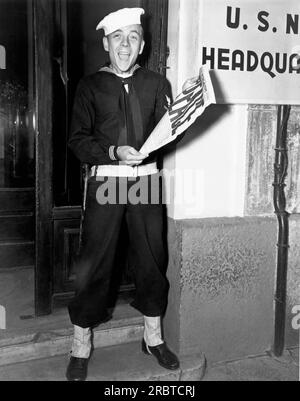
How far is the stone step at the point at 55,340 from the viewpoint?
11.0 feet

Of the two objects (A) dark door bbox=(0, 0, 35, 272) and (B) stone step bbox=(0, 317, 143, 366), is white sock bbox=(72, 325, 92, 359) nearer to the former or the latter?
(B) stone step bbox=(0, 317, 143, 366)

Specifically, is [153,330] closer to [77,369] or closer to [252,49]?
[77,369]

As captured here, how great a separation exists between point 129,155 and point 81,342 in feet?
4.52

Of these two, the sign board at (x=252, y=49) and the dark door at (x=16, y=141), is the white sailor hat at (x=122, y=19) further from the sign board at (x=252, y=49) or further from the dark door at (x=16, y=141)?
the dark door at (x=16, y=141)

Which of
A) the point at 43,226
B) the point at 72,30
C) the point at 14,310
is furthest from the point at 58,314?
the point at 72,30

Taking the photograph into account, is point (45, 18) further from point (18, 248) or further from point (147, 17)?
point (18, 248)

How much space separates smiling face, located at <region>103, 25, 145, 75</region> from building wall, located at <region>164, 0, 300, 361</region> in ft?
1.49

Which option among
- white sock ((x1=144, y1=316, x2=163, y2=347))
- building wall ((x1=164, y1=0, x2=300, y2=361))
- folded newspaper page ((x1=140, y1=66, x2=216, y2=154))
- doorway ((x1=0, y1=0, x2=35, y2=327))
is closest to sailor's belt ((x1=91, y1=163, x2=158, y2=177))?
folded newspaper page ((x1=140, y1=66, x2=216, y2=154))

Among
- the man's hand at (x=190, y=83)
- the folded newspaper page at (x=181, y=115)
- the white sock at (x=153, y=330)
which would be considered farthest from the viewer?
the white sock at (x=153, y=330)

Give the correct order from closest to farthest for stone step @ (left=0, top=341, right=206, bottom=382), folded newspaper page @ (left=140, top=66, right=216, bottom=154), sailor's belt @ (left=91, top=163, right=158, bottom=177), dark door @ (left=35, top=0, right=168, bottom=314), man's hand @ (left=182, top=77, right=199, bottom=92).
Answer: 1. folded newspaper page @ (left=140, top=66, right=216, bottom=154)
2. man's hand @ (left=182, top=77, right=199, bottom=92)
3. sailor's belt @ (left=91, top=163, right=158, bottom=177)
4. stone step @ (left=0, top=341, right=206, bottom=382)
5. dark door @ (left=35, top=0, right=168, bottom=314)

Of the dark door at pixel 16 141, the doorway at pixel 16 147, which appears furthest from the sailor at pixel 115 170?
the dark door at pixel 16 141

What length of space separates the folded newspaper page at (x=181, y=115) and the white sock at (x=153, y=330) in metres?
1.26

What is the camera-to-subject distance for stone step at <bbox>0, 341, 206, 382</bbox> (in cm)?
316

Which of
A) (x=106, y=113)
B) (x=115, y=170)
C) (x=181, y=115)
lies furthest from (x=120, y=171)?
(x=181, y=115)
